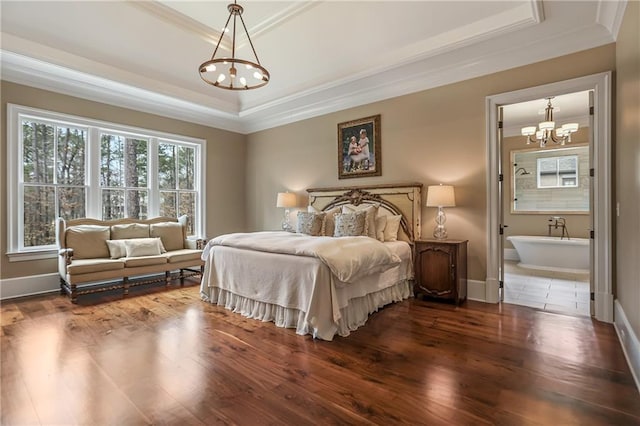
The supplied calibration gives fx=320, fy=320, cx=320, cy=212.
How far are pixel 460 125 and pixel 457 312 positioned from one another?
2339mm

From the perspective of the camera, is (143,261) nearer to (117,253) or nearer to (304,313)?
(117,253)

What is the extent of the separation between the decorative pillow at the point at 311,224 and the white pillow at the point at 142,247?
2226mm

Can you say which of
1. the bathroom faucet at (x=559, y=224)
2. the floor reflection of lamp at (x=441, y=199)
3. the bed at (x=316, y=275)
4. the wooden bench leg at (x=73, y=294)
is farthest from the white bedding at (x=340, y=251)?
the bathroom faucet at (x=559, y=224)

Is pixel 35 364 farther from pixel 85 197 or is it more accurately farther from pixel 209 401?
pixel 85 197

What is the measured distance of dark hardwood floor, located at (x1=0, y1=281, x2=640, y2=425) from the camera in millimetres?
1810

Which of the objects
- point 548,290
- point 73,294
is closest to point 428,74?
point 548,290

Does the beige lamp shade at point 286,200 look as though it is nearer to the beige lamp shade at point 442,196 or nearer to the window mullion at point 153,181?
the window mullion at point 153,181

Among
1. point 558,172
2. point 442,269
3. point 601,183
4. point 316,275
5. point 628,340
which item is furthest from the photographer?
point 558,172

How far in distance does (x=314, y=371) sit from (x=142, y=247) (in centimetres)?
364

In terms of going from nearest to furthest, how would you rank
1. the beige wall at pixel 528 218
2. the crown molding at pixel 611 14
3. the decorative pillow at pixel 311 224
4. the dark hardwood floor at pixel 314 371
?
the dark hardwood floor at pixel 314 371 → the crown molding at pixel 611 14 → the decorative pillow at pixel 311 224 → the beige wall at pixel 528 218

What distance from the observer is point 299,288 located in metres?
3.06

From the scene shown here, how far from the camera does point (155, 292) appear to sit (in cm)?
457

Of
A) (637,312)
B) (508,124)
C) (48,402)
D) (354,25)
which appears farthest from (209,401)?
(508,124)

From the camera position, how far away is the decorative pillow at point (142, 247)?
4.68 meters
